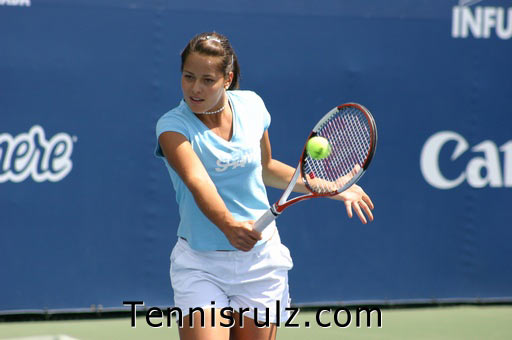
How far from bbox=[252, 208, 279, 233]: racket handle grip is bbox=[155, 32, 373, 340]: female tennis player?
3 cm

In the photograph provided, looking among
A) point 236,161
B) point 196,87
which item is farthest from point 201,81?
point 236,161

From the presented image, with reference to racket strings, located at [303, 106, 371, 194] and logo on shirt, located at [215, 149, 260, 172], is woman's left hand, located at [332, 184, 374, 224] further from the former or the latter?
logo on shirt, located at [215, 149, 260, 172]

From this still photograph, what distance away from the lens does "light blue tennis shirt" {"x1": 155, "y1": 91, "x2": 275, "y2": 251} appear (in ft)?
10.0

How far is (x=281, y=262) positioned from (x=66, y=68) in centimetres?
278

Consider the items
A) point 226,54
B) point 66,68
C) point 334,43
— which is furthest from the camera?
point 334,43

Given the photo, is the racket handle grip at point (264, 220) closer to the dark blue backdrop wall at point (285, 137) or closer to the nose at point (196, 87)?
the nose at point (196, 87)

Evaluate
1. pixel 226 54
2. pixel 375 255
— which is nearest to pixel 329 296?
pixel 375 255

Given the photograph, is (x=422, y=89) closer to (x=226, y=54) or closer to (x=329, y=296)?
(x=329, y=296)

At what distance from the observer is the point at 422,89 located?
6.05m

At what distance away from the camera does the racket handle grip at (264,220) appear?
9.62 feet

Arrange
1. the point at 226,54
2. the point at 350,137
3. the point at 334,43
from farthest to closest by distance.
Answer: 1. the point at 334,43
2. the point at 350,137
3. the point at 226,54

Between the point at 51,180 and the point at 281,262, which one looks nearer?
the point at 281,262

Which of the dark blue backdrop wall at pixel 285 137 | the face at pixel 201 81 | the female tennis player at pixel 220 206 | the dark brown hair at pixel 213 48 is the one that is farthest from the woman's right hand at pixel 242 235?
the dark blue backdrop wall at pixel 285 137

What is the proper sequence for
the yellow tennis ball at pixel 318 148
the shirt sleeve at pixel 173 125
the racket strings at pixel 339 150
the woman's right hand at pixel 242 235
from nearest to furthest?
the woman's right hand at pixel 242 235, the shirt sleeve at pixel 173 125, the yellow tennis ball at pixel 318 148, the racket strings at pixel 339 150
